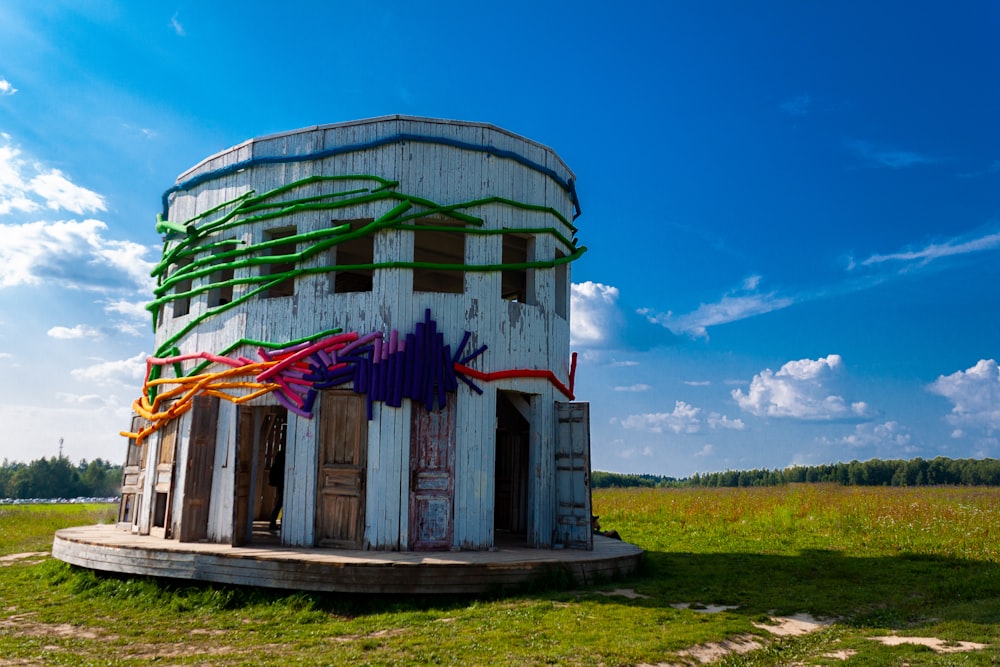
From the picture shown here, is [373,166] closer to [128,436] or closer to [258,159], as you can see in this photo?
[258,159]

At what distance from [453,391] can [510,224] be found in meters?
3.03

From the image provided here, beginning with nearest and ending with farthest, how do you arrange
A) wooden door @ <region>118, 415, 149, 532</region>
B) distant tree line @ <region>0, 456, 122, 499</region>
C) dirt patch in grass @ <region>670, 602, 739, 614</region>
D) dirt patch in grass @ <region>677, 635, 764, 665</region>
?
1. dirt patch in grass @ <region>677, 635, 764, 665</region>
2. dirt patch in grass @ <region>670, 602, 739, 614</region>
3. wooden door @ <region>118, 415, 149, 532</region>
4. distant tree line @ <region>0, 456, 122, 499</region>

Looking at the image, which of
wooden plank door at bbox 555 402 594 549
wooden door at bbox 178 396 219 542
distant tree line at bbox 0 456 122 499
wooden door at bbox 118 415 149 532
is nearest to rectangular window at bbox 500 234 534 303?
wooden plank door at bbox 555 402 594 549

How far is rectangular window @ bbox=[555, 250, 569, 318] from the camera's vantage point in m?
14.0

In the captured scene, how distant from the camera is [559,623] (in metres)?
8.20

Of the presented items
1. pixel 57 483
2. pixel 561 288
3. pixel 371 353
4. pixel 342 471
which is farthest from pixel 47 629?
pixel 57 483

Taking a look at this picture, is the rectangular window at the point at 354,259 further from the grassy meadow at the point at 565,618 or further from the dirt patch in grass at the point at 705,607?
the dirt patch in grass at the point at 705,607

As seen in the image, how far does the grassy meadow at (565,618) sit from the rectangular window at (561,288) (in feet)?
15.2

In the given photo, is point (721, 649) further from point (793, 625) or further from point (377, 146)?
point (377, 146)

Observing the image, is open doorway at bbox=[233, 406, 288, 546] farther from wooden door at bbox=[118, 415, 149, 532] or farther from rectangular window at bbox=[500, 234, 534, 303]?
rectangular window at bbox=[500, 234, 534, 303]

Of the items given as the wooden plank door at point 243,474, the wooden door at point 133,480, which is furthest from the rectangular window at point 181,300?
the wooden plank door at point 243,474

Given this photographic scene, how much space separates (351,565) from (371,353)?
3.27 meters

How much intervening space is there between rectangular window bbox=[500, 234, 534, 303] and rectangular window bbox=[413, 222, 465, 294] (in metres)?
0.86

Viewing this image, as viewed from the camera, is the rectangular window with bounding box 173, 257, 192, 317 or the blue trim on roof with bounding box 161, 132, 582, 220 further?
the rectangular window with bounding box 173, 257, 192, 317
